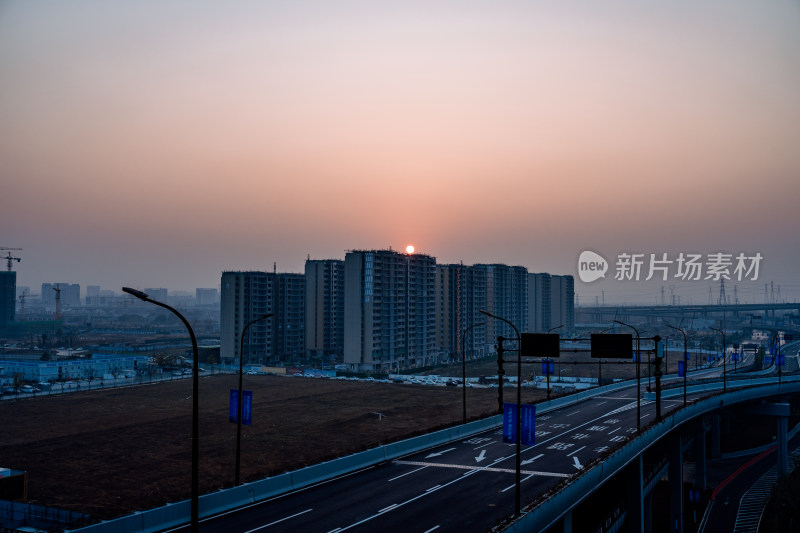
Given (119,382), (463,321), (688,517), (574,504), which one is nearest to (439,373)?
(463,321)

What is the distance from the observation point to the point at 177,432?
230 feet

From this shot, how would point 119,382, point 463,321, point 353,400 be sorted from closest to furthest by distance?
point 353,400, point 119,382, point 463,321

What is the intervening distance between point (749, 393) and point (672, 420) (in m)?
27.0

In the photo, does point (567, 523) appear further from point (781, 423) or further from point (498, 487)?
point (781, 423)

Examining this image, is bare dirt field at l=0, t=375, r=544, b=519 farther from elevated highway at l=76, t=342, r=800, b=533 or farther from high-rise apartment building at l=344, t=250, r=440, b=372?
high-rise apartment building at l=344, t=250, r=440, b=372

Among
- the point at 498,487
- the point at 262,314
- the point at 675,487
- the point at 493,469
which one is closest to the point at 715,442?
the point at 675,487

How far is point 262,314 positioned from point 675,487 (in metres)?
118

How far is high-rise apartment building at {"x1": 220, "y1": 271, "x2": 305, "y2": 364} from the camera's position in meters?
161

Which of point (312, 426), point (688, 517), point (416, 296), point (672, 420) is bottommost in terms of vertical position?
point (688, 517)

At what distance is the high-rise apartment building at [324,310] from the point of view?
178 metres

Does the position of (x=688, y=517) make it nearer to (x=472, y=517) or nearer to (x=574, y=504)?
(x=574, y=504)

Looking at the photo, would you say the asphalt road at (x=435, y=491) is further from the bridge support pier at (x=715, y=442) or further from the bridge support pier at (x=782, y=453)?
the bridge support pier at (x=715, y=442)

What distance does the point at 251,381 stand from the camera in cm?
12394

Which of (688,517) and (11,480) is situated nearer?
(11,480)
